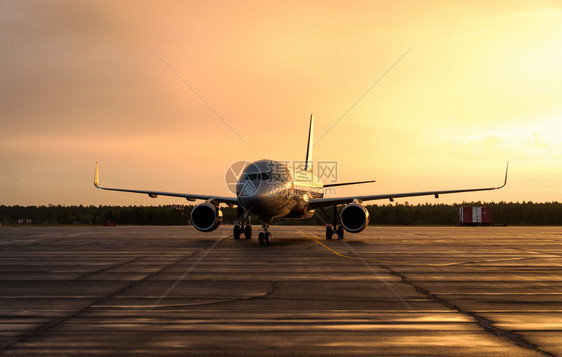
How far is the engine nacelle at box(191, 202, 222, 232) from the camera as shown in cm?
2809

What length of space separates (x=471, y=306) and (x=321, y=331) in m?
3.36

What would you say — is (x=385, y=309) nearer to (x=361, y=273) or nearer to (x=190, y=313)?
(x=190, y=313)

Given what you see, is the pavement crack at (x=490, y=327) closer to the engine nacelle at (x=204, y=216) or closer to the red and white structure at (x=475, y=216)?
the engine nacelle at (x=204, y=216)

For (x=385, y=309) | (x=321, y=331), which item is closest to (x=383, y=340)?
(x=321, y=331)

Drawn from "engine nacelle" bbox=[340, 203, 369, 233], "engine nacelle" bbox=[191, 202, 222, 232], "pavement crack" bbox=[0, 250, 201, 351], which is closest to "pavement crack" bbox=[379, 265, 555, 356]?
"pavement crack" bbox=[0, 250, 201, 351]

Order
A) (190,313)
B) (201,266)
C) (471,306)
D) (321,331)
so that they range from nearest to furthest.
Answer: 1. (321,331)
2. (190,313)
3. (471,306)
4. (201,266)

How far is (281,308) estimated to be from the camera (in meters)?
8.55

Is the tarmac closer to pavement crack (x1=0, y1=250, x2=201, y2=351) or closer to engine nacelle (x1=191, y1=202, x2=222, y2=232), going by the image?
pavement crack (x1=0, y1=250, x2=201, y2=351)

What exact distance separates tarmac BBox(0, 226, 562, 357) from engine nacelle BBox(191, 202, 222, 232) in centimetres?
1221

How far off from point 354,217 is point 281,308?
67.7 feet

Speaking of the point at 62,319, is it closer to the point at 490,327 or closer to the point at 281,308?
the point at 281,308

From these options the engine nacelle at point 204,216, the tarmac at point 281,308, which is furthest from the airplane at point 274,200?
the tarmac at point 281,308

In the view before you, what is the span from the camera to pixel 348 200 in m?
30.3

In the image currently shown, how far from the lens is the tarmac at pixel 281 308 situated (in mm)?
6203
